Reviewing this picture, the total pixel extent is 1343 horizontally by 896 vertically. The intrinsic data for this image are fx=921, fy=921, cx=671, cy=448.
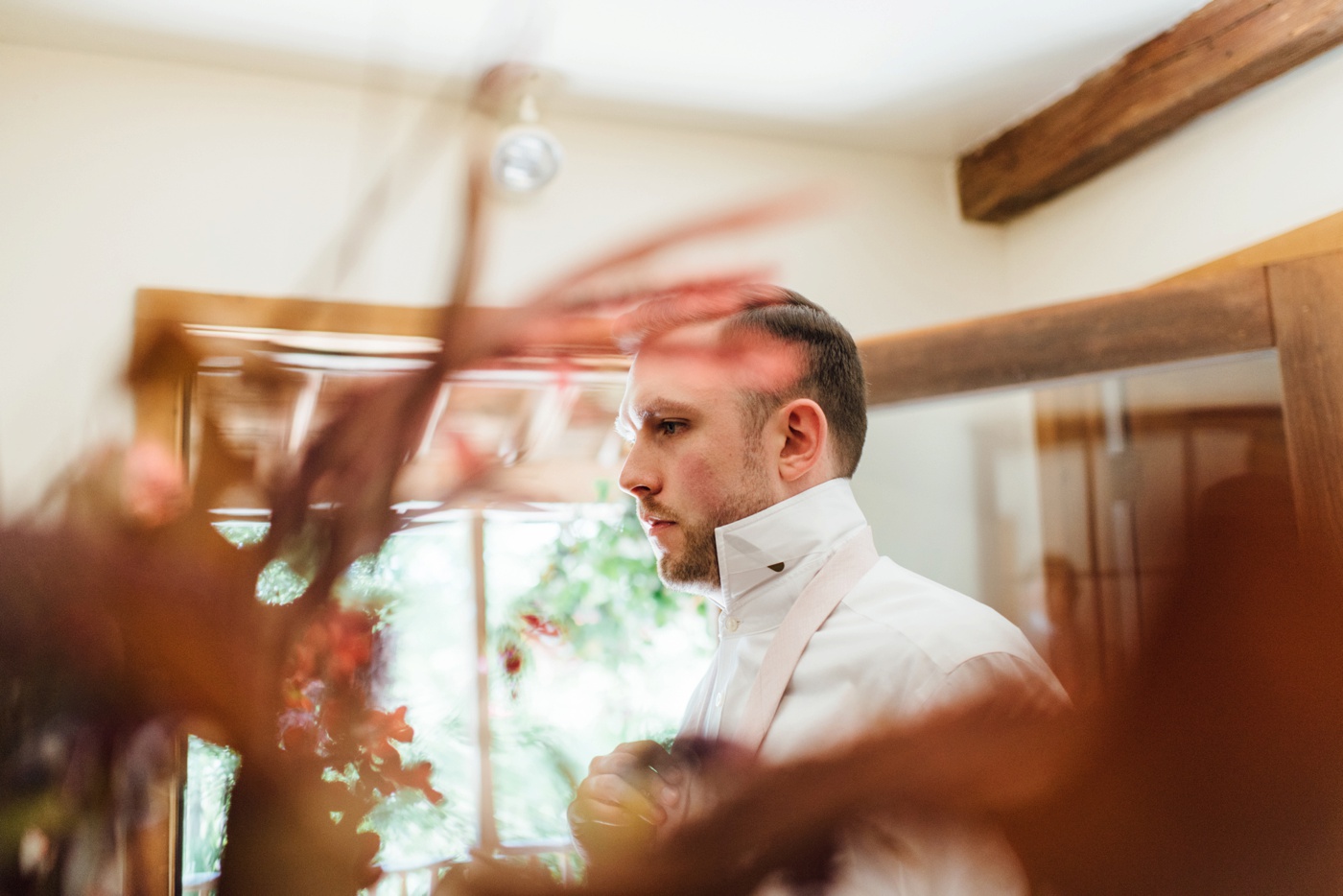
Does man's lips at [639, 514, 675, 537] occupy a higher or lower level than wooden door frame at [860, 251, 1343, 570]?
lower

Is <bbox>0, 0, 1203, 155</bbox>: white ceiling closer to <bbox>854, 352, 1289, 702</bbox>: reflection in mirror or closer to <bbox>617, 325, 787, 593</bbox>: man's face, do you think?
<bbox>854, 352, 1289, 702</bbox>: reflection in mirror

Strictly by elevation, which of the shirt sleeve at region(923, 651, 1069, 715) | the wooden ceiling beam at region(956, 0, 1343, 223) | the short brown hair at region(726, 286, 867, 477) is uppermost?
the wooden ceiling beam at region(956, 0, 1343, 223)

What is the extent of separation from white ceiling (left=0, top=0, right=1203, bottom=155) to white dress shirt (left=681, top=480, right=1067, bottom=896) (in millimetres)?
1044

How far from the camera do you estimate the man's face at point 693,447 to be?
117 millimetres

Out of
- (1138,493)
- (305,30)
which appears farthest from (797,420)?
(305,30)

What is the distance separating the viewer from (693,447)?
0.25 metres

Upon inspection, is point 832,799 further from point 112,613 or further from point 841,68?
point 841,68

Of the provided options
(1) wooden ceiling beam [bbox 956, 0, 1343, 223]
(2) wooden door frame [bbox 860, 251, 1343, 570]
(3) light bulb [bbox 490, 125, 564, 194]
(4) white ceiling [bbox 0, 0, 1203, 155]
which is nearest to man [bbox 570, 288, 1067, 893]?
(2) wooden door frame [bbox 860, 251, 1343, 570]

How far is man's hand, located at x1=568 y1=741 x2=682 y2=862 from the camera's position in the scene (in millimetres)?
99

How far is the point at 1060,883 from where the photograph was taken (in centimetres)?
9

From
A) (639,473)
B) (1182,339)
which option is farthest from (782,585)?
(1182,339)

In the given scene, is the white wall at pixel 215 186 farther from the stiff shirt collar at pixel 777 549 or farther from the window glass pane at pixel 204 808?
the window glass pane at pixel 204 808

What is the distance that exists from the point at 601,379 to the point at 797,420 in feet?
0.76

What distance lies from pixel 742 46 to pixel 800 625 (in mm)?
1489
